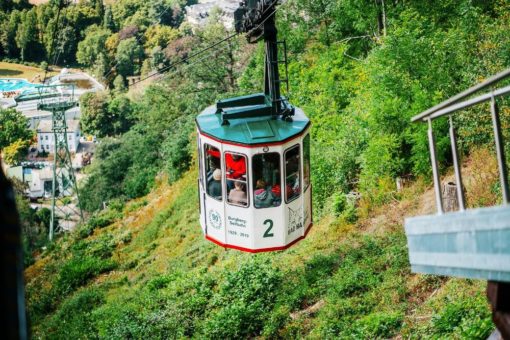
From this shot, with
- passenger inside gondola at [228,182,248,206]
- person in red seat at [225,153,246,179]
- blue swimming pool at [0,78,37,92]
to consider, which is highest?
person in red seat at [225,153,246,179]

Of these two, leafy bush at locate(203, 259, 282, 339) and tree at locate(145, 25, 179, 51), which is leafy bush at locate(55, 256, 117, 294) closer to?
leafy bush at locate(203, 259, 282, 339)

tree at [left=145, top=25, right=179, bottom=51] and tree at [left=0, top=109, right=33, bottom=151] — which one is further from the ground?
tree at [left=145, top=25, right=179, bottom=51]

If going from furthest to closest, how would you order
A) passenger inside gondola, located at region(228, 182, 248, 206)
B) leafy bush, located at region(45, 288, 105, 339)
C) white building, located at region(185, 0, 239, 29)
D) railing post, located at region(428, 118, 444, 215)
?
white building, located at region(185, 0, 239, 29) < leafy bush, located at region(45, 288, 105, 339) < passenger inside gondola, located at region(228, 182, 248, 206) < railing post, located at region(428, 118, 444, 215)

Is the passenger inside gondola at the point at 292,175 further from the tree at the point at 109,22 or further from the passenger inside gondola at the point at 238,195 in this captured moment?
the tree at the point at 109,22

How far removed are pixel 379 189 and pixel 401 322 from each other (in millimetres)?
5391

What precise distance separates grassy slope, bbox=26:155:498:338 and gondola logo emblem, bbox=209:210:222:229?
100.0 inches

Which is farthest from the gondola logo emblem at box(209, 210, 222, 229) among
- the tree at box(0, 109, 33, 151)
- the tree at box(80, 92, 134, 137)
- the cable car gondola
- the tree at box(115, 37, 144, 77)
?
the tree at box(115, 37, 144, 77)

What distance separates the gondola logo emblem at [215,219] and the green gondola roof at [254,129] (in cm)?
131

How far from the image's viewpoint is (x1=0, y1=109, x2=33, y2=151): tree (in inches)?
2223

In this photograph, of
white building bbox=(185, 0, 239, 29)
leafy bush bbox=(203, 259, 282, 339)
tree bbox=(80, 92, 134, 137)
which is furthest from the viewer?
white building bbox=(185, 0, 239, 29)

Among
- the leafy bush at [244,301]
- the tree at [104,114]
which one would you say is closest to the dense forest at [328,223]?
the leafy bush at [244,301]

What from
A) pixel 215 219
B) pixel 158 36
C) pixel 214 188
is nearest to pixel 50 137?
pixel 158 36

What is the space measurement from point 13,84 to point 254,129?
2289 inches

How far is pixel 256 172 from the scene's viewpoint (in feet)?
35.8
